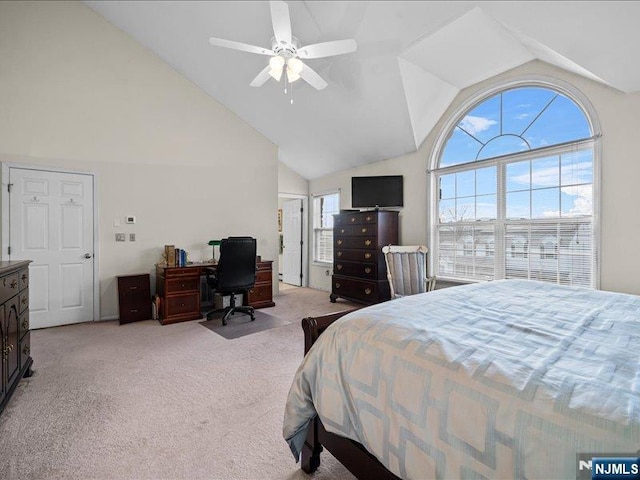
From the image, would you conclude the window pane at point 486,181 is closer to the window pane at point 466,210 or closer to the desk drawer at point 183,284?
the window pane at point 466,210

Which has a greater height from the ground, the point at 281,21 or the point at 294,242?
the point at 281,21

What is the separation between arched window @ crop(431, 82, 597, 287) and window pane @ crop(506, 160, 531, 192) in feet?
0.03

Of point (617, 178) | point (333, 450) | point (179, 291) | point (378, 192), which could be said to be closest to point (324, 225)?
point (378, 192)

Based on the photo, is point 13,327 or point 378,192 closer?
point 13,327

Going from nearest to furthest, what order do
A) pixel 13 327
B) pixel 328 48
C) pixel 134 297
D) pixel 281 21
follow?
pixel 13 327
pixel 281 21
pixel 328 48
pixel 134 297

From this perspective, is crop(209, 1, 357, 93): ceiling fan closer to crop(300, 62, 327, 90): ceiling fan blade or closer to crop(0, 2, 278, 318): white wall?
crop(300, 62, 327, 90): ceiling fan blade

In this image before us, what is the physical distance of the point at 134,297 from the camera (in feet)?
13.7

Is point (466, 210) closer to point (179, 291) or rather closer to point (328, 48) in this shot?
point (328, 48)

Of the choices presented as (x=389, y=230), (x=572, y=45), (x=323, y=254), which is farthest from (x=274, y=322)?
(x=572, y=45)

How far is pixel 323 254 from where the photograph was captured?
6547mm

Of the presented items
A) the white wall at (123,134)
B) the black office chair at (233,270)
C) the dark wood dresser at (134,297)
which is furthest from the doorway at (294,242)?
the dark wood dresser at (134,297)

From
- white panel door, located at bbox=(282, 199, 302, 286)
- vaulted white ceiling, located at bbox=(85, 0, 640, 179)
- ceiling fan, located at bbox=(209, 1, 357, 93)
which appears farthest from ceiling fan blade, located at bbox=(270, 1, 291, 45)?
white panel door, located at bbox=(282, 199, 302, 286)

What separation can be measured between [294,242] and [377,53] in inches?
176

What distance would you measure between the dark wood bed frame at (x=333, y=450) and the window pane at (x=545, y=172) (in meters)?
3.10
